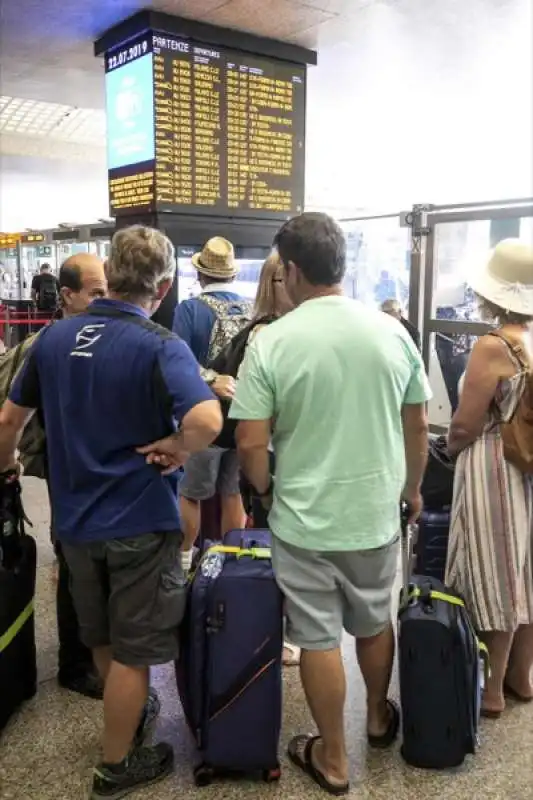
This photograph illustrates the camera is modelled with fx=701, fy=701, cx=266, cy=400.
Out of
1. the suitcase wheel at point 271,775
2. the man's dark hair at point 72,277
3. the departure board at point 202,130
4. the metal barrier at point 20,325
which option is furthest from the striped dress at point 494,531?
the metal barrier at point 20,325

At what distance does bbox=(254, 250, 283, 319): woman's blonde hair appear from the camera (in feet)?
7.89

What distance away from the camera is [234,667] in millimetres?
1902

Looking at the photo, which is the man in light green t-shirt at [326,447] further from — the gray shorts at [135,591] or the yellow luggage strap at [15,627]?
the yellow luggage strap at [15,627]

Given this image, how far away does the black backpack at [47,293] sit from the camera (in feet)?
25.6

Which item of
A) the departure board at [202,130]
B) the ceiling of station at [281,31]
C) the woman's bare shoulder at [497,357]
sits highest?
the ceiling of station at [281,31]

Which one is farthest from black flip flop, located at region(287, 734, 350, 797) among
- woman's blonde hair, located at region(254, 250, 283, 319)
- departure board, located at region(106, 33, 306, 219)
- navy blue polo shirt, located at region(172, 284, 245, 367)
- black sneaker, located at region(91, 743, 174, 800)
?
departure board, located at region(106, 33, 306, 219)

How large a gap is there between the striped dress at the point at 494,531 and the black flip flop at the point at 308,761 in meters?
0.62

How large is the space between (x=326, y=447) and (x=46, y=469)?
98cm

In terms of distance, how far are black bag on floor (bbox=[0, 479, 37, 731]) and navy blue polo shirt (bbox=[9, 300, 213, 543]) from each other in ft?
1.49

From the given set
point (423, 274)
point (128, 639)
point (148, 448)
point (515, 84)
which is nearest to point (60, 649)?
point (128, 639)

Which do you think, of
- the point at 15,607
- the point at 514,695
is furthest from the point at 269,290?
the point at 514,695

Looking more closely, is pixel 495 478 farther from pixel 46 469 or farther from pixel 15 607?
pixel 15 607

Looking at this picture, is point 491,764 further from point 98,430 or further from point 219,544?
point 98,430

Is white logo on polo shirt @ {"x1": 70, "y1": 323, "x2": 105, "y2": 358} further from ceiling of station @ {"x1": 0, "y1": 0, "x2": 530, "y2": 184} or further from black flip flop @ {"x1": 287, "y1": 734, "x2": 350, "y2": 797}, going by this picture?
ceiling of station @ {"x1": 0, "y1": 0, "x2": 530, "y2": 184}
